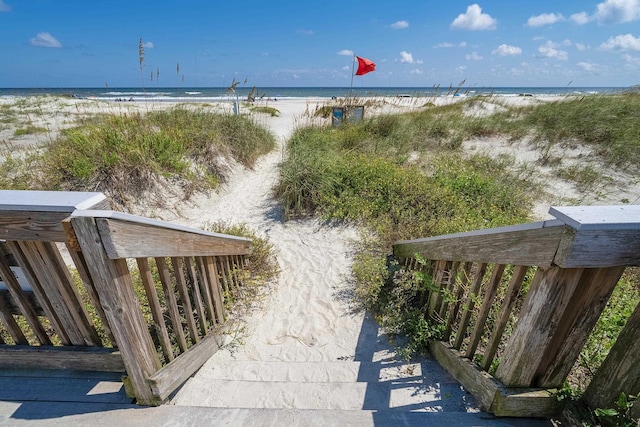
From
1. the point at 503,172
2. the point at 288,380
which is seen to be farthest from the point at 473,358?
the point at 503,172

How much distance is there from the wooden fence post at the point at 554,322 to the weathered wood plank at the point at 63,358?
7.20 ft

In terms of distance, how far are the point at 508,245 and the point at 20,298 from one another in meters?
2.68

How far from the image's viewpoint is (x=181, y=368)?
2.03 m

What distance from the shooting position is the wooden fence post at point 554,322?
3.95 ft

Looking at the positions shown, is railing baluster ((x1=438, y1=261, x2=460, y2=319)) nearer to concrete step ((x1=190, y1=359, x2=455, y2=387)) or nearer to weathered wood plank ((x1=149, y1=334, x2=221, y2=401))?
concrete step ((x1=190, y1=359, x2=455, y2=387))

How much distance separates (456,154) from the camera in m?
7.85

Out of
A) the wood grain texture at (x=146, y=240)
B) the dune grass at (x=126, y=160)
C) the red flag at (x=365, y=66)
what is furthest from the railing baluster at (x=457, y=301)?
the red flag at (x=365, y=66)

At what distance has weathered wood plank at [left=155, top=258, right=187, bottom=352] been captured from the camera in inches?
66.1

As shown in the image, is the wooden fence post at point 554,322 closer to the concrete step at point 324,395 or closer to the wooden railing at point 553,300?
the wooden railing at point 553,300

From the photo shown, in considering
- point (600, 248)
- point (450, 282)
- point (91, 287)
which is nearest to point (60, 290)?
point (91, 287)

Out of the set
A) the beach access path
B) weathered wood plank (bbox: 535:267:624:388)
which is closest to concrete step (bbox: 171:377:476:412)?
the beach access path

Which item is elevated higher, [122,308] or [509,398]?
[122,308]

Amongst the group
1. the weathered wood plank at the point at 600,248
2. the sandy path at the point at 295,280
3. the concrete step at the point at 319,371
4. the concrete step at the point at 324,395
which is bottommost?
the sandy path at the point at 295,280

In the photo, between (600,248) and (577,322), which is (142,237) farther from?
(577,322)
